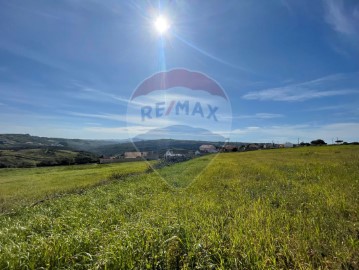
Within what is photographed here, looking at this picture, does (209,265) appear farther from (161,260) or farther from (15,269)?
(15,269)

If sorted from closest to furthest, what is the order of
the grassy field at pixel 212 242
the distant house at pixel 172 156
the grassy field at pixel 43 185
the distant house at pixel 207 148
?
1. the grassy field at pixel 212 242
2. the grassy field at pixel 43 185
3. the distant house at pixel 172 156
4. the distant house at pixel 207 148

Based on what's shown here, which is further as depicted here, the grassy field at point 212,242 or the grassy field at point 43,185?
the grassy field at point 43,185

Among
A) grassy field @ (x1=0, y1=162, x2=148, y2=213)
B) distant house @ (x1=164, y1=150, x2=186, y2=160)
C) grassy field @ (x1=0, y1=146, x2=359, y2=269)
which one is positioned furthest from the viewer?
distant house @ (x1=164, y1=150, x2=186, y2=160)

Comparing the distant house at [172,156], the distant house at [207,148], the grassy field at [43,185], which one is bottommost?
the grassy field at [43,185]

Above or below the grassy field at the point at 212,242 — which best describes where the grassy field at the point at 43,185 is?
below

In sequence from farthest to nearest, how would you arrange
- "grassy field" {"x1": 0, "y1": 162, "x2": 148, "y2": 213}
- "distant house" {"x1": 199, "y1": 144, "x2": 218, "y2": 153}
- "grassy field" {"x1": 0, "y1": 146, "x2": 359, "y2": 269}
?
"distant house" {"x1": 199, "y1": 144, "x2": 218, "y2": 153}
"grassy field" {"x1": 0, "y1": 162, "x2": 148, "y2": 213}
"grassy field" {"x1": 0, "y1": 146, "x2": 359, "y2": 269}

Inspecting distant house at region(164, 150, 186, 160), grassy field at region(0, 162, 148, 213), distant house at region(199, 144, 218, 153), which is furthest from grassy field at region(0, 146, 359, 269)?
distant house at region(199, 144, 218, 153)

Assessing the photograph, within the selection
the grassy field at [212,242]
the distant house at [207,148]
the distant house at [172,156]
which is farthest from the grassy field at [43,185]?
the distant house at [207,148]

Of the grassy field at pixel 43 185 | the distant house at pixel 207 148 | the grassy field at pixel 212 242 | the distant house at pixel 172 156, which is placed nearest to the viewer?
the grassy field at pixel 212 242

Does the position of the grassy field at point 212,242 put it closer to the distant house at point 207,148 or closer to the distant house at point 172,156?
the distant house at point 172,156

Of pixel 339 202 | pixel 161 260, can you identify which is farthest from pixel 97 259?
pixel 339 202

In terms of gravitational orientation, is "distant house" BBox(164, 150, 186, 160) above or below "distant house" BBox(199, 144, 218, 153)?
below

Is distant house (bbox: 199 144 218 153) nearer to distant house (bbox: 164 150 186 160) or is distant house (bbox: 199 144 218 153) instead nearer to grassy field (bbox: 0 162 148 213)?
distant house (bbox: 164 150 186 160)

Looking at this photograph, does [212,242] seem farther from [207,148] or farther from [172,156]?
[207,148]
